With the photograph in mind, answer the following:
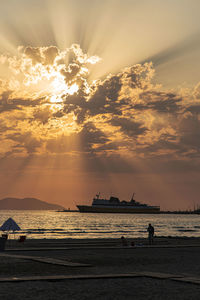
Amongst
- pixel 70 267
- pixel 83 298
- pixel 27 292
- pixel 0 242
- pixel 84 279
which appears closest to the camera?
pixel 83 298

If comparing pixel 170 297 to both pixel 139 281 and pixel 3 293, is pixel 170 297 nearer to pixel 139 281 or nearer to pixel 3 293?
pixel 139 281

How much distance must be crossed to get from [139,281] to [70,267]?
5.03m

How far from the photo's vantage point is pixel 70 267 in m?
18.0

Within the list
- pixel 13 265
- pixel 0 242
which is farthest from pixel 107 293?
pixel 0 242

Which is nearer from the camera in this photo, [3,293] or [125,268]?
[3,293]

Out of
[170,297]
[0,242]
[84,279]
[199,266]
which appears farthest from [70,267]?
[0,242]

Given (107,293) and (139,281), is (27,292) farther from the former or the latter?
(139,281)

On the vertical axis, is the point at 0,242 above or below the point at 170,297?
above

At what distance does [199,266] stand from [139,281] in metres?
6.90

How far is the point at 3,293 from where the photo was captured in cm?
1102

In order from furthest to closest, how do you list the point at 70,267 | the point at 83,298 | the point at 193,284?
the point at 70,267, the point at 193,284, the point at 83,298

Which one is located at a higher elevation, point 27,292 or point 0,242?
point 0,242

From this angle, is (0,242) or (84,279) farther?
(0,242)

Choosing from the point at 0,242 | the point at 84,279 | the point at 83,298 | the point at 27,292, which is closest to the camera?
the point at 83,298
